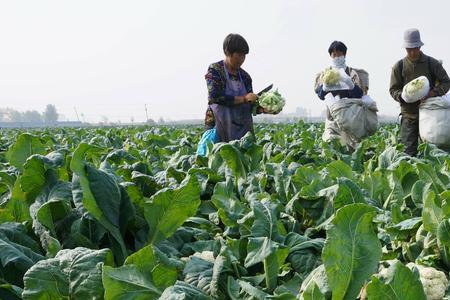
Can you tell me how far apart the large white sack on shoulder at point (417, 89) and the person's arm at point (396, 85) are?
38 cm

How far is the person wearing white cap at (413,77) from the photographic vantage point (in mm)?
5824

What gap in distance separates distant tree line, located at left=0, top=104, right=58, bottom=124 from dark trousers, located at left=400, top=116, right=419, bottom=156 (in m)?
120

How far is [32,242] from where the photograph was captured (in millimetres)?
1595

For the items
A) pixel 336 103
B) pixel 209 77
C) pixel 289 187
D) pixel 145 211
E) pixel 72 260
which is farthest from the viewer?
pixel 336 103

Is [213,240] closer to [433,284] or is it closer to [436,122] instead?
[433,284]

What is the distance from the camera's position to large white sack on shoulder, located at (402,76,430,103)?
5.64 metres

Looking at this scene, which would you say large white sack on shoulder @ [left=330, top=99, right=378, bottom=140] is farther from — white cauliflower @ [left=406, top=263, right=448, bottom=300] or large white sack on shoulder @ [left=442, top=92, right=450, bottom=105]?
white cauliflower @ [left=406, top=263, right=448, bottom=300]

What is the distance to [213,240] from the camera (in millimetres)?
1710

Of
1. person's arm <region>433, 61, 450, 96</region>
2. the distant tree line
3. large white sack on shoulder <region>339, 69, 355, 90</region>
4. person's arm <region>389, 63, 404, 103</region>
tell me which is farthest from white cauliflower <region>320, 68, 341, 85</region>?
the distant tree line

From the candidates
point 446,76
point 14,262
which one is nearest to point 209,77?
point 446,76

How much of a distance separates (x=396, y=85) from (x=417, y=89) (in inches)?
21.8

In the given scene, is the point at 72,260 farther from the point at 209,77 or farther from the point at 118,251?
the point at 209,77

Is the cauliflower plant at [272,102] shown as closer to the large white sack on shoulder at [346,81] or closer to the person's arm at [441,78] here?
the large white sack on shoulder at [346,81]

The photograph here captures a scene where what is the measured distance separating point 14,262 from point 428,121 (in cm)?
524
